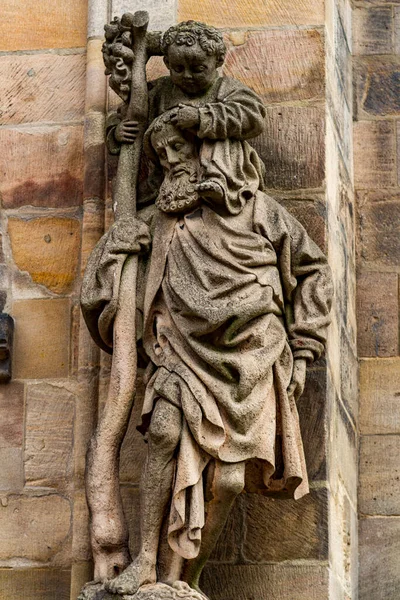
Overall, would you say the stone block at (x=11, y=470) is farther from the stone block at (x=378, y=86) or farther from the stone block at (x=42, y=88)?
the stone block at (x=378, y=86)

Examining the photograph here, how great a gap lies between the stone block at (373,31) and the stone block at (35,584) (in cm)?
264

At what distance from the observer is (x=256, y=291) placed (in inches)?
276

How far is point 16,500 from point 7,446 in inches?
8.3

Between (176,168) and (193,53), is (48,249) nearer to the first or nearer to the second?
(176,168)

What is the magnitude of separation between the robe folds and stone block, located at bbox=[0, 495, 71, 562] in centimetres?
74

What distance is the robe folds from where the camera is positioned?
6844 millimetres

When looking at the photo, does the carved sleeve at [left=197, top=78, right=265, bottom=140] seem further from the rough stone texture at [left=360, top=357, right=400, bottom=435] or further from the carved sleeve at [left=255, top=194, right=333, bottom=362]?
the rough stone texture at [left=360, top=357, right=400, bottom=435]

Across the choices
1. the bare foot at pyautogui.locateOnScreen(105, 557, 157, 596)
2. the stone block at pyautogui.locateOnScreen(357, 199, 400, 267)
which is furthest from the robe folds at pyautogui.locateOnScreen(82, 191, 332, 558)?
the stone block at pyautogui.locateOnScreen(357, 199, 400, 267)

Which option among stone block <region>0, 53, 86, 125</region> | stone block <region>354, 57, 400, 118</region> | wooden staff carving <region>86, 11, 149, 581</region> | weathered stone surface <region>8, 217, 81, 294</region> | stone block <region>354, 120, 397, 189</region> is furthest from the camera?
stone block <region>354, 57, 400, 118</region>

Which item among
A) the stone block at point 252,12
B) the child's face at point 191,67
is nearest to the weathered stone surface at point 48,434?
the child's face at point 191,67

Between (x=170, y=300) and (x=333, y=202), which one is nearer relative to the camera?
(x=170, y=300)

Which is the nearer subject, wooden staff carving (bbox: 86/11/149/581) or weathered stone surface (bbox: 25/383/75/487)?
wooden staff carving (bbox: 86/11/149/581)

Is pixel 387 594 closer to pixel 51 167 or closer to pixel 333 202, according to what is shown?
pixel 333 202

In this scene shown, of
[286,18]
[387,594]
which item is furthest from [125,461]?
[286,18]
